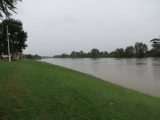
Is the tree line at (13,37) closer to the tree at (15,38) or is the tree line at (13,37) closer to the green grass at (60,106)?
the tree at (15,38)

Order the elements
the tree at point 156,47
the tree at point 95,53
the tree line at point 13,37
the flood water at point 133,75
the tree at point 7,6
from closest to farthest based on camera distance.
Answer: the tree at point 7,6, the flood water at point 133,75, the tree line at point 13,37, the tree at point 156,47, the tree at point 95,53

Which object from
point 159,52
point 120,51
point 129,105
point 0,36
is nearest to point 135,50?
point 120,51

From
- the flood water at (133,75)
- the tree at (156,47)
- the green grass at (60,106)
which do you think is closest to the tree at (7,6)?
the green grass at (60,106)

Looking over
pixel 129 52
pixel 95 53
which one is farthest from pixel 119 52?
pixel 95 53

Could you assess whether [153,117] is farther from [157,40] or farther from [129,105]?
[157,40]

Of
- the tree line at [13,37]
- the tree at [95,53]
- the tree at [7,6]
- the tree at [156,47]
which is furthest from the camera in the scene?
the tree at [95,53]

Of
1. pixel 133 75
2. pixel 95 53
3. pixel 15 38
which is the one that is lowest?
pixel 133 75

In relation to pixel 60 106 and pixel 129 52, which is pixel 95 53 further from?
pixel 60 106

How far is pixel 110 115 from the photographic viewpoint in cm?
855

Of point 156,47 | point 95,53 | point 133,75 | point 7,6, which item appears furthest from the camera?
point 95,53

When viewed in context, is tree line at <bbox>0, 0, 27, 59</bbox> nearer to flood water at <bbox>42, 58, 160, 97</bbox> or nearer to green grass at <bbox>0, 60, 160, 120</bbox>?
flood water at <bbox>42, 58, 160, 97</bbox>

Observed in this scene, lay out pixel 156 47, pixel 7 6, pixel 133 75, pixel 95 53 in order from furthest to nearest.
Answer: pixel 95 53 < pixel 156 47 < pixel 133 75 < pixel 7 6

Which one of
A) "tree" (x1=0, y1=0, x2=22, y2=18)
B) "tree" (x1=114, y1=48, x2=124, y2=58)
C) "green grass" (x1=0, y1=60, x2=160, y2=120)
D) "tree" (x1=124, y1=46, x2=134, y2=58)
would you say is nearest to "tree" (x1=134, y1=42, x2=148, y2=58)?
"tree" (x1=124, y1=46, x2=134, y2=58)

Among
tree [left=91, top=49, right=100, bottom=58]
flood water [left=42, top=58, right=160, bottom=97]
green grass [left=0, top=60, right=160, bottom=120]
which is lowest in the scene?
flood water [left=42, top=58, right=160, bottom=97]
